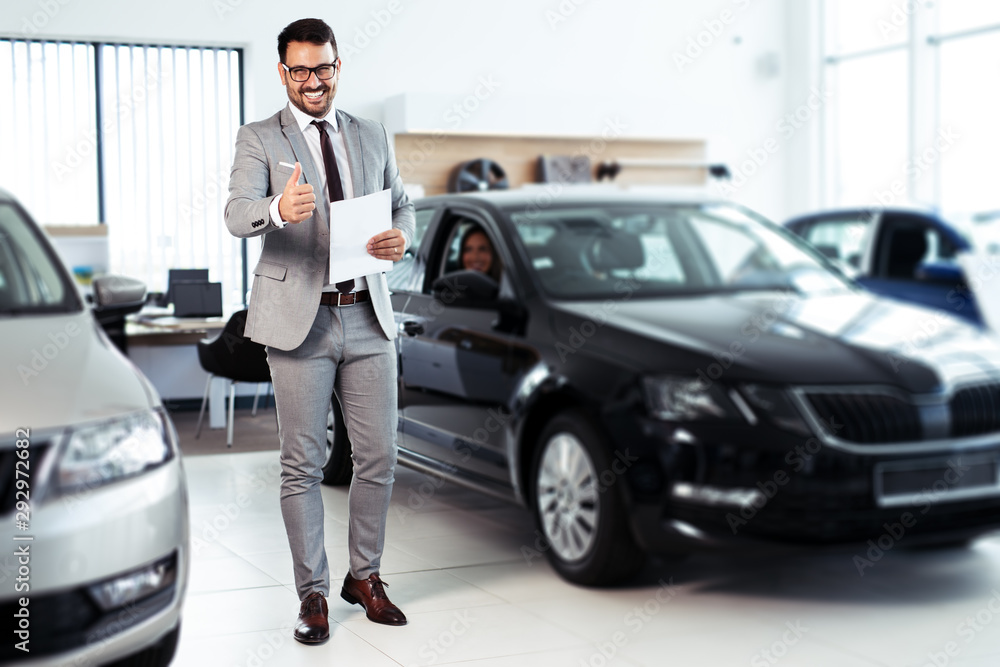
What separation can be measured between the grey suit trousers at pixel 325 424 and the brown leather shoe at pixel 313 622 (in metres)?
0.03

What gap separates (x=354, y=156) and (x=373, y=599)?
121cm

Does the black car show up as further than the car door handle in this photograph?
No

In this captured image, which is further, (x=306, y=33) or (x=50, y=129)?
(x=50, y=129)

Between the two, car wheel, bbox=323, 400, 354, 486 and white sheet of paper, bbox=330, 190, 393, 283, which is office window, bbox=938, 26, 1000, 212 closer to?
car wheel, bbox=323, 400, 354, 486

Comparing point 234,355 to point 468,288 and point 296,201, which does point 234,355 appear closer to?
point 468,288

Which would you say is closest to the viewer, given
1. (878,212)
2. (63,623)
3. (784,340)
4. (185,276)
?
(63,623)

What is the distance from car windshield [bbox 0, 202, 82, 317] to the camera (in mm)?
2564

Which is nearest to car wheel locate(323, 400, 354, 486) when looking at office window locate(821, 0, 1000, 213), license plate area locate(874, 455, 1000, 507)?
license plate area locate(874, 455, 1000, 507)

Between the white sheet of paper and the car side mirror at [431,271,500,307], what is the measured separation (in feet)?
2.75

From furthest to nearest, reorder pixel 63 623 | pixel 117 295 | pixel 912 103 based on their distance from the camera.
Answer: pixel 912 103 < pixel 117 295 < pixel 63 623

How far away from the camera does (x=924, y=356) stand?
328cm

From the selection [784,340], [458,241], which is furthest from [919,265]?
[784,340]

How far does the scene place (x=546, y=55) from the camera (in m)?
9.88

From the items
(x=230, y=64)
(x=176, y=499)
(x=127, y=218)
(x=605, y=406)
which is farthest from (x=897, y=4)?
(x=176, y=499)
